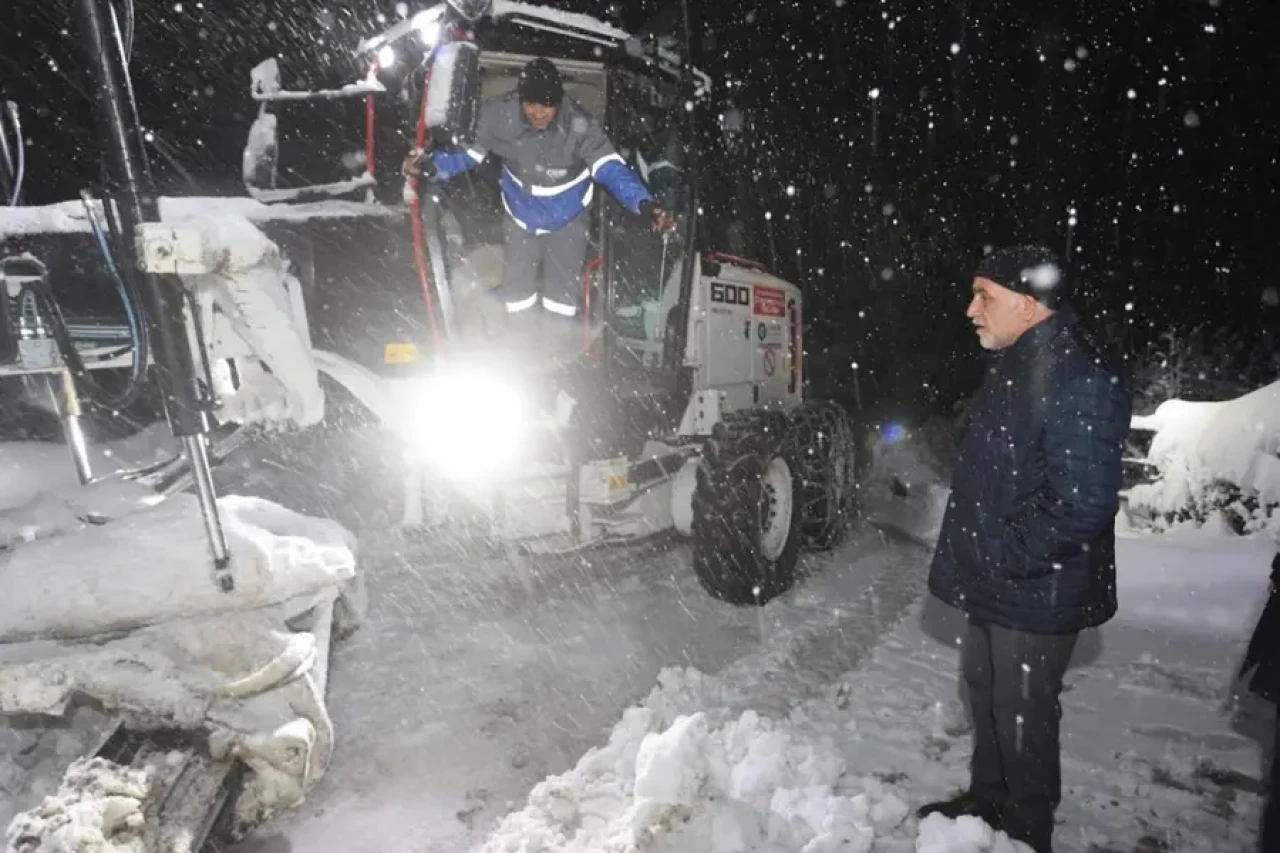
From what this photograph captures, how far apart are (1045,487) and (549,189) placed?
3153 mm

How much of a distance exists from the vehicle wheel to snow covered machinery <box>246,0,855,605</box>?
30.0 inches

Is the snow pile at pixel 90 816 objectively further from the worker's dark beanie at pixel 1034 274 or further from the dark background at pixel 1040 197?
the dark background at pixel 1040 197

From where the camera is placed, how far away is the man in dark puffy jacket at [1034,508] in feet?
7.88

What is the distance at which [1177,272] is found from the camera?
16.9m

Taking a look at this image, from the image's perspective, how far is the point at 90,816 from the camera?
180 centimetres

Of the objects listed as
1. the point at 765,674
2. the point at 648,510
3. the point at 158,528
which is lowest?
the point at 765,674

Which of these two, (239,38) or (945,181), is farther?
(945,181)

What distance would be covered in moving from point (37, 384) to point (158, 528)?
1967 mm

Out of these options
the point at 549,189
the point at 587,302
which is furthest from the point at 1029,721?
the point at 549,189

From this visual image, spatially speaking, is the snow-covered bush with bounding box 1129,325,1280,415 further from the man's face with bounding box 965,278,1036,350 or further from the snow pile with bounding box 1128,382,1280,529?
the man's face with bounding box 965,278,1036,350

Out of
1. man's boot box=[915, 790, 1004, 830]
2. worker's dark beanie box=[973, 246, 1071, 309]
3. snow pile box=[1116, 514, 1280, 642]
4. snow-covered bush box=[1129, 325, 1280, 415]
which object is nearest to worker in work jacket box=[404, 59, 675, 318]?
worker's dark beanie box=[973, 246, 1071, 309]

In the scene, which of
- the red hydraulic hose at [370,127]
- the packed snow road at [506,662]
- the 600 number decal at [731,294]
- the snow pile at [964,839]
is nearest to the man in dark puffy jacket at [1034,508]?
the snow pile at [964,839]

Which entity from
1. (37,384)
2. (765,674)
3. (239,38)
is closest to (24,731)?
(37,384)

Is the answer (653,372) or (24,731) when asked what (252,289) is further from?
(653,372)
